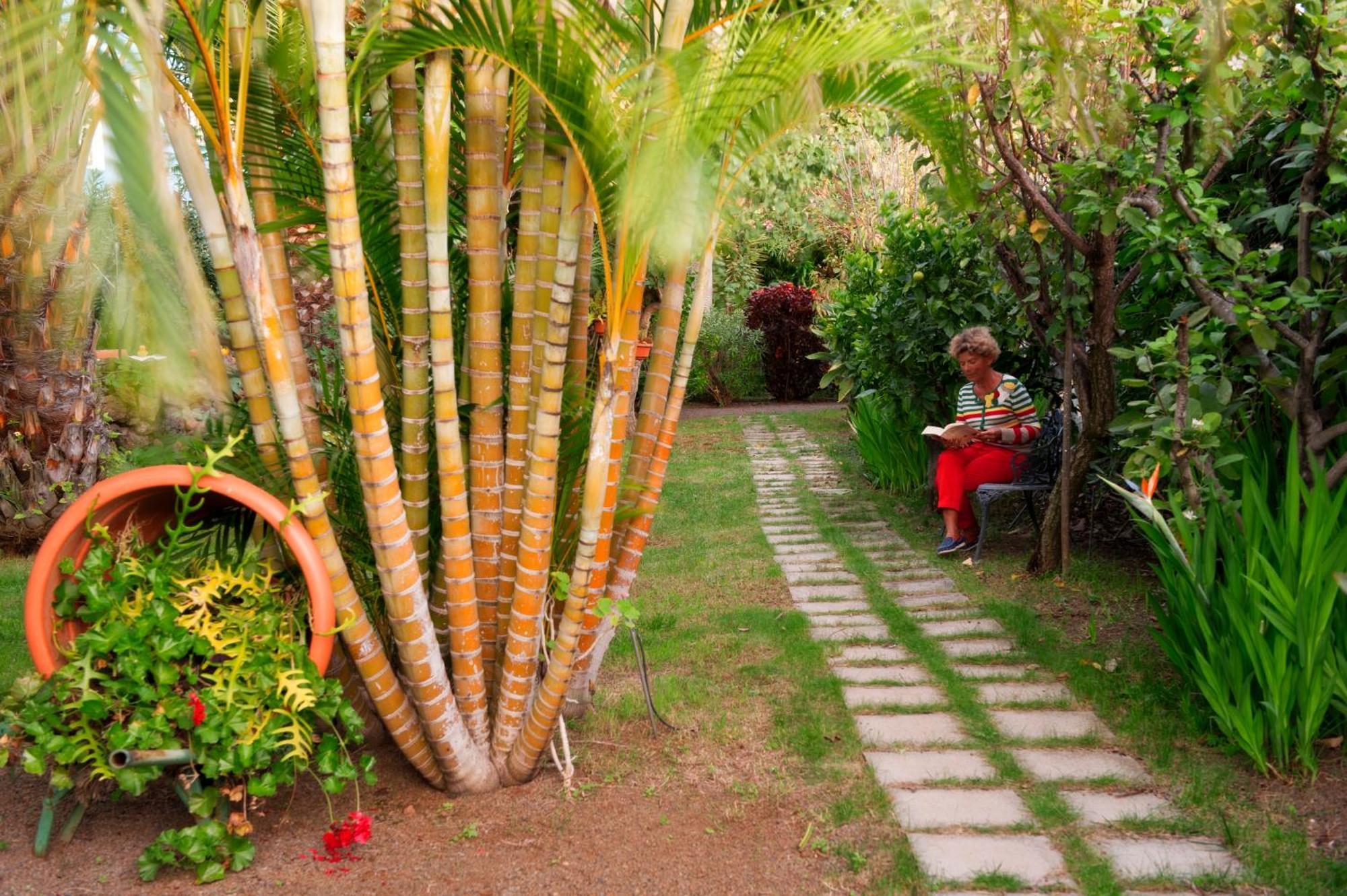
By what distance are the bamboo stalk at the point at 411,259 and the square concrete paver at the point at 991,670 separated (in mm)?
2241

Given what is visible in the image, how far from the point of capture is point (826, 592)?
5.32 m

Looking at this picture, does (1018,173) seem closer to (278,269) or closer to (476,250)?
(476,250)

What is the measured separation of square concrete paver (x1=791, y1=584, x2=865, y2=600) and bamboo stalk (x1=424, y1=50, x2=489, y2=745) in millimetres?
2446

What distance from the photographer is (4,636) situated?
4516 millimetres

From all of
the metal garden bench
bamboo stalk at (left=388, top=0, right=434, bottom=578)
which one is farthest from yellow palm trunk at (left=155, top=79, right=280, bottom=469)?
the metal garden bench

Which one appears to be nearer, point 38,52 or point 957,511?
point 38,52

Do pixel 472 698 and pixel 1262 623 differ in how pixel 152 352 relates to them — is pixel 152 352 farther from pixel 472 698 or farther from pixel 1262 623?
pixel 1262 623

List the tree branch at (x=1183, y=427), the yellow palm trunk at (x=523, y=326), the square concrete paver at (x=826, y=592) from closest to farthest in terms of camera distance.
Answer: the yellow palm trunk at (x=523, y=326) < the tree branch at (x=1183, y=427) < the square concrete paver at (x=826, y=592)

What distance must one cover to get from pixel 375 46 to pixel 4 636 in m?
3.37

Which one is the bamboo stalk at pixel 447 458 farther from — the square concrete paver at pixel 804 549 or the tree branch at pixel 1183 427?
the square concrete paver at pixel 804 549

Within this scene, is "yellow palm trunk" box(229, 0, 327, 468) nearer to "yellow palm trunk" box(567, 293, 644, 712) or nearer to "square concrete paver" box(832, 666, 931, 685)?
"yellow palm trunk" box(567, 293, 644, 712)

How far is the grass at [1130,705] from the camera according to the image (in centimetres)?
265

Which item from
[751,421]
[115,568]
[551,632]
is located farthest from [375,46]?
[751,421]

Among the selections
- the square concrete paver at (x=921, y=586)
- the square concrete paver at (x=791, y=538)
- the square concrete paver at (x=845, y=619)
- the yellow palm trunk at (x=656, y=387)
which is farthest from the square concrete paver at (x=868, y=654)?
the square concrete paver at (x=791, y=538)
